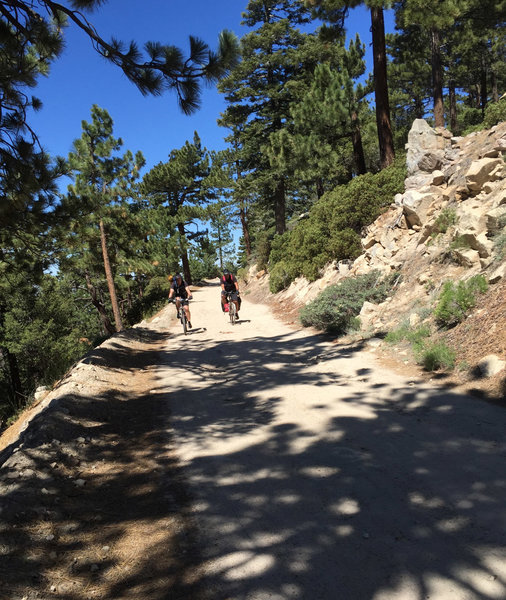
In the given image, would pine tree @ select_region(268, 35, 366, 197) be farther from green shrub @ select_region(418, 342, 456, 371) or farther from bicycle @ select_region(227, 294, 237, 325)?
green shrub @ select_region(418, 342, 456, 371)

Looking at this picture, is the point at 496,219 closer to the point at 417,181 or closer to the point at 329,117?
the point at 417,181

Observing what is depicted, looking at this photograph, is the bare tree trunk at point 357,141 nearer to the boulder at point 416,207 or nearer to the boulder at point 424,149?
the boulder at point 424,149

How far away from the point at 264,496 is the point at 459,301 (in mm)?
4818

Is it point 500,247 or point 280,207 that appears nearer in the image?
point 500,247

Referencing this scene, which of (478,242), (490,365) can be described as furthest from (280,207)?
(490,365)

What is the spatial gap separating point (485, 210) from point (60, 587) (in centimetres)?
855

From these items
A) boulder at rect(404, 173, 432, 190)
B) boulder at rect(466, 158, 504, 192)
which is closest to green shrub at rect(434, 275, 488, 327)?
boulder at rect(466, 158, 504, 192)

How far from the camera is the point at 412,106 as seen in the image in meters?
32.3

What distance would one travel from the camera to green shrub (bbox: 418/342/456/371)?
5.62 m

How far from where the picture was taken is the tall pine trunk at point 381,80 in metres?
14.3

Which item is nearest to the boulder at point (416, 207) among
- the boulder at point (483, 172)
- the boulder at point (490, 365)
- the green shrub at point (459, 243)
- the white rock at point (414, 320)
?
the boulder at point (483, 172)

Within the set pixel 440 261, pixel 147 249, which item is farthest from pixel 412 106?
pixel 440 261

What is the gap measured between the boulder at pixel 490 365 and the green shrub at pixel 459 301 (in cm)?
127

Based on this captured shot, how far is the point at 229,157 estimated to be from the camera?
36.9 metres
